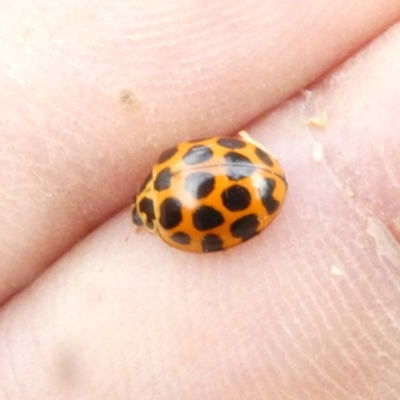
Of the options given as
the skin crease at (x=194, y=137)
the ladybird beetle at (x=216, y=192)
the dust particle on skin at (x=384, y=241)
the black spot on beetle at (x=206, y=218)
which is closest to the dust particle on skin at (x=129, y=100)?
the skin crease at (x=194, y=137)

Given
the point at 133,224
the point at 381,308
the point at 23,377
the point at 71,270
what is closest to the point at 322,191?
the point at 381,308

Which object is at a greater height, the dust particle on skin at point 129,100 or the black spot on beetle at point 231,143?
the dust particle on skin at point 129,100

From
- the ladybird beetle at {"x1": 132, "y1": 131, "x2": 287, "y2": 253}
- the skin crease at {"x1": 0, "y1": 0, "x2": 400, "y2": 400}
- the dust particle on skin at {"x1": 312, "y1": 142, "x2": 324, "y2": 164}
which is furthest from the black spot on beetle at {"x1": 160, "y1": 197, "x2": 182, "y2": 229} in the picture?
the dust particle on skin at {"x1": 312, "y1": 142, "x2": 324, "y2": 164}

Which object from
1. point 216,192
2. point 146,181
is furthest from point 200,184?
point 146,181

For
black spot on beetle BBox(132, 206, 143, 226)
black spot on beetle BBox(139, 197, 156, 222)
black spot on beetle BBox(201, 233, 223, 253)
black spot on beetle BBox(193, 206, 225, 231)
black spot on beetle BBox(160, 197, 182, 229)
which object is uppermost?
black spot on beetle BBox(132, 206, 143, 226)

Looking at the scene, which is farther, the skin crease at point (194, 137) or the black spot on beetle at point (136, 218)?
the black spot on beetle at point (136, 218)

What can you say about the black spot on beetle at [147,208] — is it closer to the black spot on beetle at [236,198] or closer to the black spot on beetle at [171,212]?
the black spot on beetle at [171,212]

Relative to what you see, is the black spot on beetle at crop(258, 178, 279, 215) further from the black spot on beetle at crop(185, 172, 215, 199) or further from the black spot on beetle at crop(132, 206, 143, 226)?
the black spot on beetle at crop(132, 206, 143, 226)
